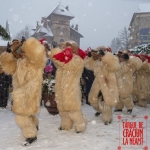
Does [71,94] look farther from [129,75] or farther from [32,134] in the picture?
[129,75]

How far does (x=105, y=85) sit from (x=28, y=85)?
212cm

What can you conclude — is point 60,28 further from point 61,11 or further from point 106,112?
point 106,112

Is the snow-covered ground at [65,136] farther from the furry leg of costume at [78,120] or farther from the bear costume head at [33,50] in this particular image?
the bear costume head at [33,50]

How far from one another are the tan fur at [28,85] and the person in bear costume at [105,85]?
1.83 metres

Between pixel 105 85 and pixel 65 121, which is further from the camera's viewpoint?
pixel 105 85

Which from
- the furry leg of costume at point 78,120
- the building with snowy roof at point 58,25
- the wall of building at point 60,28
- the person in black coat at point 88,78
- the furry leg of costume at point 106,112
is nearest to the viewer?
the furry leg of costume at point 78,120

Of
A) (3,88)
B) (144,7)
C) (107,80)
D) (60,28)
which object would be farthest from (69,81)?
(144,7)

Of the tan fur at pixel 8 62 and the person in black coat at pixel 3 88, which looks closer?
the tan fur at pixel 8 62

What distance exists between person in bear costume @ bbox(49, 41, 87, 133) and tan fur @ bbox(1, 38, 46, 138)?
525mm

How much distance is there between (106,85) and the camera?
556 centimetres

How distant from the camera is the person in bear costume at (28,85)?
4.02m

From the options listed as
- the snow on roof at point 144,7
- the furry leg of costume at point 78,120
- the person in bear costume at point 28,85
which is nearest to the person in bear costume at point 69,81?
the furry leg of costume at point 78,120

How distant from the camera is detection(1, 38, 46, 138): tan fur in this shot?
402 centimetres

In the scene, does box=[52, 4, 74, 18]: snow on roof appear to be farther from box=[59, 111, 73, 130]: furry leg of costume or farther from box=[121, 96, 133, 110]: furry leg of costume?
box=[59, 111, 73, 130]: furry leg of costume
